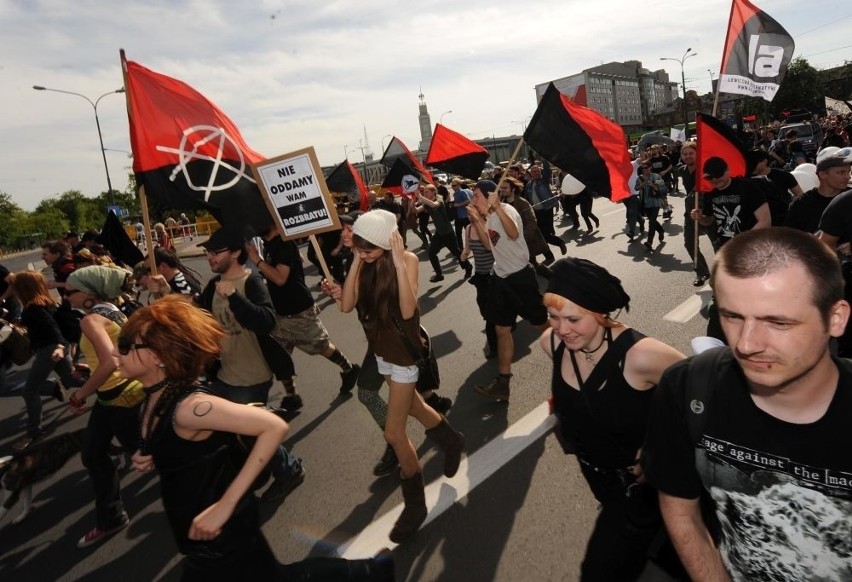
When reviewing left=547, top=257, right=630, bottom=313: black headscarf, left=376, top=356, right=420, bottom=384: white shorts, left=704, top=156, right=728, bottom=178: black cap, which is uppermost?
left=547, top=257, right=630, bottom=313: black headscarf

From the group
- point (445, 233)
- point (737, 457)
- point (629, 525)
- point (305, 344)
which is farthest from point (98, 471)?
point (445, 233)

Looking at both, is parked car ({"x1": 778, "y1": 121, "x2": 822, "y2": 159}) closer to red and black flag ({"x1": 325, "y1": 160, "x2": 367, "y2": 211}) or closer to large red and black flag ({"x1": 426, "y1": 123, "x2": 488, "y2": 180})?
large red and black flag ({"x1": 426, "y1": 123, "x2": 488, "y2": 180})

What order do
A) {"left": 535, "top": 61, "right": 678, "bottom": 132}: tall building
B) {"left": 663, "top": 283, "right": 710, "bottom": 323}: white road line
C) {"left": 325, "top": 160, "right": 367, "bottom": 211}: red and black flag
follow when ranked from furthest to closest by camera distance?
{"left": 535, "top": 61, "right": 678, "bottom": 132}: tall building, {"left": 325, "top": 160, "right": 367, "bottom": 211}: red and black flag, {"left": 663, "top": 283, "right": 710, "bottom": 323}: white road line

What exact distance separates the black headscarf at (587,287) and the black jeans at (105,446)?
2888 mm

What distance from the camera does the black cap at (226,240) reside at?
11.9 ft

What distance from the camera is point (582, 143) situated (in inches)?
171

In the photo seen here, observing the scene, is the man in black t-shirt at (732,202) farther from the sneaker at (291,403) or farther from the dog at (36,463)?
the dog at (36,463)

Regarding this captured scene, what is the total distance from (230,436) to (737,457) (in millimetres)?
1670

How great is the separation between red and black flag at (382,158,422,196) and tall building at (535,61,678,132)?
121m

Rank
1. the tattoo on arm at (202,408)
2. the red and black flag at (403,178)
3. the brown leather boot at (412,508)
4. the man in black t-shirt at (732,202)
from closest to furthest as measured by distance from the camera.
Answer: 1. the tattoo on arm at (202,408)
2. the brown leather boot at (412,508)
3. the man in black t-shirt at (732,202)
4. the red and black flag at (403,178)

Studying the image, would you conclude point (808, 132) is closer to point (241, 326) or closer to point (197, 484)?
point (241, 326)

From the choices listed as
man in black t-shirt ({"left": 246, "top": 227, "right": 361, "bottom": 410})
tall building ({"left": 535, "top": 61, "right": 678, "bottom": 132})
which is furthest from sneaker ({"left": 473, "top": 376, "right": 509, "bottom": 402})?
tall building ({"left": 535, "top": 61, "right": 678, "bottom": 132})

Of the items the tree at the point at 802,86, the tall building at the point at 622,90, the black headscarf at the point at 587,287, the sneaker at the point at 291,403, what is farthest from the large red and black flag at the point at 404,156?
the tall building at the point at 622,90

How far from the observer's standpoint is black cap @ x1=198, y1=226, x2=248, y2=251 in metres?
3.62
